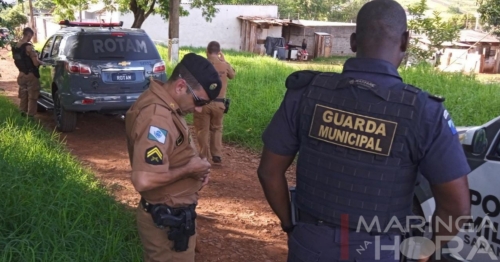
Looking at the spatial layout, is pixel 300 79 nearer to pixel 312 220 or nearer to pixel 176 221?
pixel 312 220

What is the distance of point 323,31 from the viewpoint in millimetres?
34844

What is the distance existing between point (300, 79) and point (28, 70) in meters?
7.69

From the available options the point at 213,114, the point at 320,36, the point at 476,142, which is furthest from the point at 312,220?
the point at 320,36

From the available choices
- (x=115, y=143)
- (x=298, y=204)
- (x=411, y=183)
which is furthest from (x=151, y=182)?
(x=115, y=143)

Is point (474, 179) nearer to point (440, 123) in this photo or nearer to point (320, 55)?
point (440, 123)

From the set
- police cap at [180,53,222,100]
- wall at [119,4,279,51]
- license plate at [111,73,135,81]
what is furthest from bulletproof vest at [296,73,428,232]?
wall at [119,4,279,51]

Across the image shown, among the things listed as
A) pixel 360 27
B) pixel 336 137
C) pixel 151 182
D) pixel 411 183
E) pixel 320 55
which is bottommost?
pixel 320 55

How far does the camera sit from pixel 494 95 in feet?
29.3

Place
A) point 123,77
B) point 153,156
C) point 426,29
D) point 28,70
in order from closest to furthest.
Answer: point 153,156
point 123,77
point 28,70
point 426,29

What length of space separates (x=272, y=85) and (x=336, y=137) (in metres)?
8.86

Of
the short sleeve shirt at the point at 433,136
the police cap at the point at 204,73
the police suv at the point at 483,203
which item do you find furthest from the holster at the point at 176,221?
the police suv at the point at 483,203

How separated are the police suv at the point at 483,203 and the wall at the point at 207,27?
31313 mm

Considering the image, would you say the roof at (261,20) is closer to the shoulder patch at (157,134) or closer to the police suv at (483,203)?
the police suv at (483,203)

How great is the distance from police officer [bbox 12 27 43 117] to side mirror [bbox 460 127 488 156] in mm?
7087
